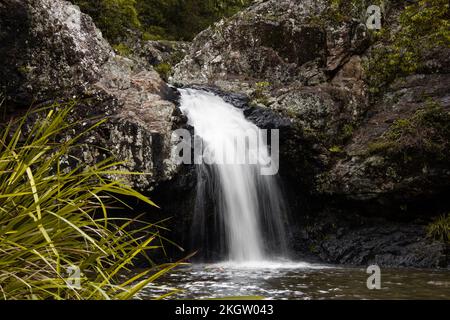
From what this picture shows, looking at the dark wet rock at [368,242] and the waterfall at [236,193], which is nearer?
the dark wet rock at [368,242]

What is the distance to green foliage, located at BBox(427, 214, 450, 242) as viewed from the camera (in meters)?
8.80

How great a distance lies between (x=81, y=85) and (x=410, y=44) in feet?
26.6

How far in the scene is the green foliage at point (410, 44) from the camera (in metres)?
10.8

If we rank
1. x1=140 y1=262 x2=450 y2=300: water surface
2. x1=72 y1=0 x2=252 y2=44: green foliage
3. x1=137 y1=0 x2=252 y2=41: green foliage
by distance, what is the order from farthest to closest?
x1=137 y1=0 x2=252 y2=41: green foliage < x1=72 y1=0 x2=252 y2=44: green foliage < x1=140 y1=262 x2=450 y2=300: water surface

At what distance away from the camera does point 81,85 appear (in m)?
8.55

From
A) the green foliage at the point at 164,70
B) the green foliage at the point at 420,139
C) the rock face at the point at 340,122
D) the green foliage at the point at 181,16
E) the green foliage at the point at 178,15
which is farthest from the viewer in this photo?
the green foliage at the point at 181,16

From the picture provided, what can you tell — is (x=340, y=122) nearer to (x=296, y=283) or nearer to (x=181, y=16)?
(x=296, y=283)

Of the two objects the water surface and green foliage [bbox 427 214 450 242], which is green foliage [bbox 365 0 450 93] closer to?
green foliage [bbox 427 214 450 242]

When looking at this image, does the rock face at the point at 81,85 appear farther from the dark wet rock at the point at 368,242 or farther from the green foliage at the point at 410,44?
the green foliage at the point at 410,44

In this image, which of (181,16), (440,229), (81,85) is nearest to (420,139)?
(440,229)

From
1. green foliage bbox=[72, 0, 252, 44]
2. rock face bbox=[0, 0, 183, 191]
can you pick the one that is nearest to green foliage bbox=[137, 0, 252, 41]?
green foliage bbox=[72, 0, 252, 44]

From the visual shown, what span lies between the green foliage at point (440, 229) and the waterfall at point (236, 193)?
2975 mm

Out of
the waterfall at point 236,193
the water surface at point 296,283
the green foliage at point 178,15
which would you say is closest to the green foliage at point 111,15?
the waterfall at point 236,193

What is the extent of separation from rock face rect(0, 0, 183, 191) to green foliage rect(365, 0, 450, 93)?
5716 millimetres
